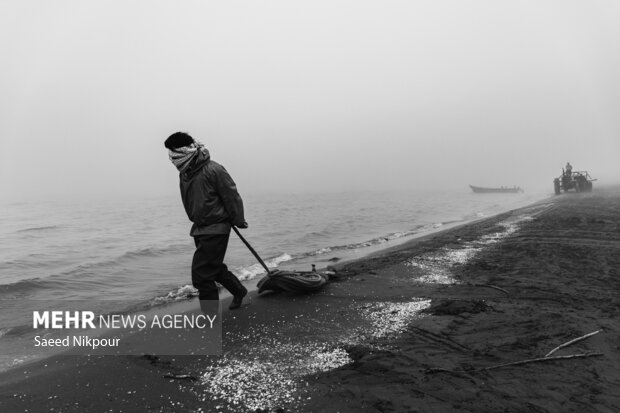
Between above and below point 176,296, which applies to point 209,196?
above

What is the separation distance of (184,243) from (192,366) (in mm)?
14650

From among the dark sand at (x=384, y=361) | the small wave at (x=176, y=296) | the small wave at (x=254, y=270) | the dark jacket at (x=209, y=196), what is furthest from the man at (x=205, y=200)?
the small wave at (x=254, y=270)

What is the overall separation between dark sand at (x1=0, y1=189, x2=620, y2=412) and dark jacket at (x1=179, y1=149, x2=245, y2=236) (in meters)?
1.34

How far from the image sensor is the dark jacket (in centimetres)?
458

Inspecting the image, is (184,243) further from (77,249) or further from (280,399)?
(280,399)

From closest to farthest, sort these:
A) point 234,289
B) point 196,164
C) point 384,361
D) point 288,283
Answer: point 384,361, point 196,164, point 234,289, point 288,283

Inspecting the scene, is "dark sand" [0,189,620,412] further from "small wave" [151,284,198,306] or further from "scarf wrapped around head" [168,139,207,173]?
"scarf wrapped around head" [168,139,207,173]

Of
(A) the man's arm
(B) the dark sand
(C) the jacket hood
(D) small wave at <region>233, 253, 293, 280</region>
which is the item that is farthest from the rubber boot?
(D) small wave at <region>233, 253, 293, 280</region>

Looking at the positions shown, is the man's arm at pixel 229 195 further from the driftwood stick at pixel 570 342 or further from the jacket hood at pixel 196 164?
the driftwood stick at pixel 570 342

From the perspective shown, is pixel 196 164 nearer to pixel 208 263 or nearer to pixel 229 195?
pixel 229 195

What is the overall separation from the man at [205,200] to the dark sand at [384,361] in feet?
2.82

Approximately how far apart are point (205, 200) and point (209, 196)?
0.08 m

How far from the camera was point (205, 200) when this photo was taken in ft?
A: 15.0

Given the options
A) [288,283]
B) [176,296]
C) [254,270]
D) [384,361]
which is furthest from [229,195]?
[254,270]
